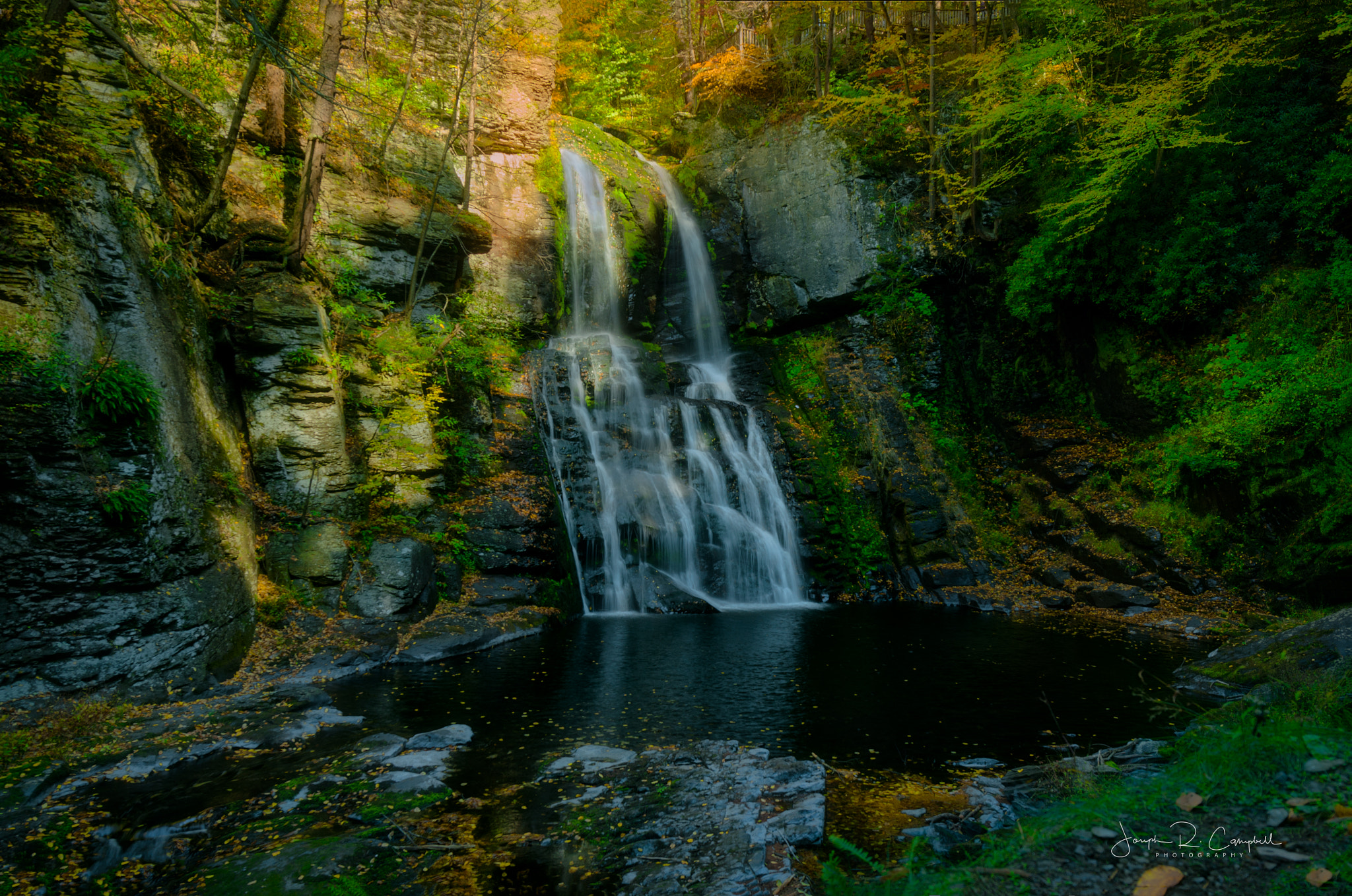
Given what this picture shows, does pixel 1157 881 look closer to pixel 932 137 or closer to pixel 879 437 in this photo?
pixel 879 437

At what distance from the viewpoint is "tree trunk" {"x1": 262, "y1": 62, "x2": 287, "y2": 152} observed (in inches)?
473

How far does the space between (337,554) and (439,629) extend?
1801mm

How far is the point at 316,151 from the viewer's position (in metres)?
10.9

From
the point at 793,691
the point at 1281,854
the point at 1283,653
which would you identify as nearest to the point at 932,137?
the point at 1283,653

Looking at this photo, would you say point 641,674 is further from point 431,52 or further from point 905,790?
point 431,52

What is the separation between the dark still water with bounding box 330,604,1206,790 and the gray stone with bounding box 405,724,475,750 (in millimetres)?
225

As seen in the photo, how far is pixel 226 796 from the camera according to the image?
4.76m

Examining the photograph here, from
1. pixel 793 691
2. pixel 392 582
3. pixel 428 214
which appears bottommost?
pixel 793 691

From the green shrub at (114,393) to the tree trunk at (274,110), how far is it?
702 cm

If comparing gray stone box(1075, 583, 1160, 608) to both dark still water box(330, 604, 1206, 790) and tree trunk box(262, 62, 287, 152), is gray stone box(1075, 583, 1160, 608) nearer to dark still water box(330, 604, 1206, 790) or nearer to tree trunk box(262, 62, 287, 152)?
dark still water box(330, 604, 1206, 790)

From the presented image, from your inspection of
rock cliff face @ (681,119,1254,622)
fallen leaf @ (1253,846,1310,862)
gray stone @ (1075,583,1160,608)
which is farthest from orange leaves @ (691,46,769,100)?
fallen leaf @ (1253,846,1310,862)

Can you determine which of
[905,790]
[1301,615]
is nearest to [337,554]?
[905,790]

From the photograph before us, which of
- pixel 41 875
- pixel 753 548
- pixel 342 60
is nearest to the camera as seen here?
pixel 41 875

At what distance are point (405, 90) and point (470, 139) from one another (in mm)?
3458
